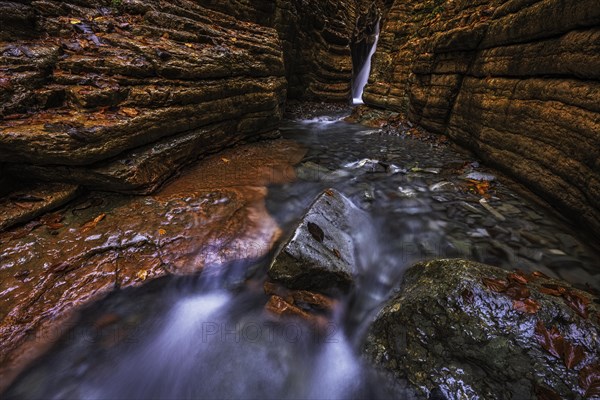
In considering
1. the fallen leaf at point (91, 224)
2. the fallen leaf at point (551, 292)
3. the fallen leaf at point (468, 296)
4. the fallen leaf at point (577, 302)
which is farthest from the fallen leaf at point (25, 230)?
the fallen leaf at point (577, 302)

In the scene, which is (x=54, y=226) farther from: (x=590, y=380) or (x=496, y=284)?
(x=590, y=380)

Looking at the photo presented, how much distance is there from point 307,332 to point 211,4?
10.4 m

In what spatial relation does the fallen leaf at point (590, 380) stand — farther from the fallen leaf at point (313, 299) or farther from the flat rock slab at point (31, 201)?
the flat rock slab at point (31, 201)

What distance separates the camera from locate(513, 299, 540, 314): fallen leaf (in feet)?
7.45

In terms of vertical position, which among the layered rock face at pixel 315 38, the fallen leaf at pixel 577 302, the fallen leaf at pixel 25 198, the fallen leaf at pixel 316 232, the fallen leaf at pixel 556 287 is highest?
Result: the layered rock face at pixel 315 38

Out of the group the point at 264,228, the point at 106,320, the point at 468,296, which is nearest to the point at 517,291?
the point at 468,296

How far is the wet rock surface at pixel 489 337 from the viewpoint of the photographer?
6.43 ft

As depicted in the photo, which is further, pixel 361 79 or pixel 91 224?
pixel 361 79

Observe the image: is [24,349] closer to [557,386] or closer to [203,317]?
[203,317]

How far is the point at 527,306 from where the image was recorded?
2.31 metres

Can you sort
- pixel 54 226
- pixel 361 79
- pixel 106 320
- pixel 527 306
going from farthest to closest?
pixel 361 79 → pixel 54 226 → pixel 106 320 → pixel 527 306

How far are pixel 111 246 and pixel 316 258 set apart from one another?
273cm

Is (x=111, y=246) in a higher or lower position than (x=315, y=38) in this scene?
lower

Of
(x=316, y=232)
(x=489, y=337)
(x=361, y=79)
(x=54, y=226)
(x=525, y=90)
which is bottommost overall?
(x=54, y=226)
